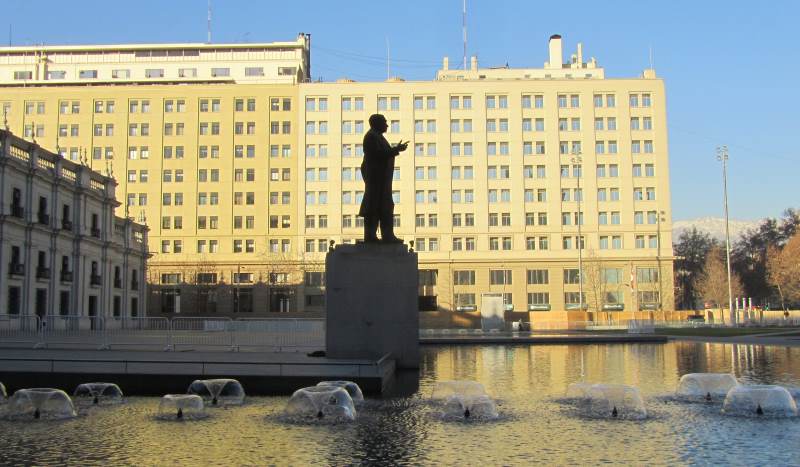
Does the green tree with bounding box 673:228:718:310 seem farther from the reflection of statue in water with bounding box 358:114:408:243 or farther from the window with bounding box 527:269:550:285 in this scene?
the reflection of statue in water with bounding box 358:114:408:243

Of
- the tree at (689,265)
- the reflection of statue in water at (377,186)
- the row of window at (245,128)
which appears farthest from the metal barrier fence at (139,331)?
the tree at (689,265)

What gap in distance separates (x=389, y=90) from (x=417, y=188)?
13817 millimetres

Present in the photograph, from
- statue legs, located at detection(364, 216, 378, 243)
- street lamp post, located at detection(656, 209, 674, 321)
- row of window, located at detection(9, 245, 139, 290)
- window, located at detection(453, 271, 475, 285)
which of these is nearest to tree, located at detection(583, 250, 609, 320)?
street lamp post, located at detection(656, 209, 674, 321)

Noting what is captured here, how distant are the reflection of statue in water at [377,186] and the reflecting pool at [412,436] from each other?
568 cm

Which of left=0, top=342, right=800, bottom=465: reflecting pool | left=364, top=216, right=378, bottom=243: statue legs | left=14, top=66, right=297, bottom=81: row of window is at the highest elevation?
left=14, top=66, right=297, bottom=81: row of window

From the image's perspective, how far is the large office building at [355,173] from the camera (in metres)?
92.4

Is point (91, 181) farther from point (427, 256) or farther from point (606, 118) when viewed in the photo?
point (606, 118)

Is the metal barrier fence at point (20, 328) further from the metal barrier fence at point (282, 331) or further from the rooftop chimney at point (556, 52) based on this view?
the rooftop chimney at point (556, 52)

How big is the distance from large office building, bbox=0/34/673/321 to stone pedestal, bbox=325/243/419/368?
72.8 metres

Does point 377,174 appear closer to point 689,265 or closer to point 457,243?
point 457,243

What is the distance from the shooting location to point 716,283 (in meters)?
97.8

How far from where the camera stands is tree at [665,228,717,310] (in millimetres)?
119188

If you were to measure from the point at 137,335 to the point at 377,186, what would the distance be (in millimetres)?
16936

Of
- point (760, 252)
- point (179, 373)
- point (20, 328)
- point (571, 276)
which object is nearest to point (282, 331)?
point (20, 328)
